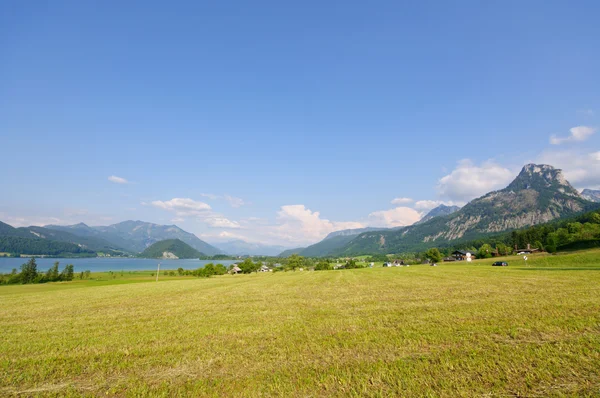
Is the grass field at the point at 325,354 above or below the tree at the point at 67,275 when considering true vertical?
above

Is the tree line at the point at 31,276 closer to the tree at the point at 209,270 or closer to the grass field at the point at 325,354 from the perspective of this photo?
the tree at the point at 209,270

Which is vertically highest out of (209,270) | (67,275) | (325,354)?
(325,354)

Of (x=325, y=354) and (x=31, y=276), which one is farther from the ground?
(x=325, y=354)

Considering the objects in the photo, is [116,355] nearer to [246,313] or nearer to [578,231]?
[246,313]

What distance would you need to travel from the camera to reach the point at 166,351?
10.9 meters

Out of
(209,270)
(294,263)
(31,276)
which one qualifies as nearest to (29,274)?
(31,276)

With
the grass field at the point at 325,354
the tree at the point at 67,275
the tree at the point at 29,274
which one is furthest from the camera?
the tree at the point at 67,275

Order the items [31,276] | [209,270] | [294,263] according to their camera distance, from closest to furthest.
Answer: [31,276]
[209,270]
[294,263]

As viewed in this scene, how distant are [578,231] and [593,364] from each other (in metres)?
144

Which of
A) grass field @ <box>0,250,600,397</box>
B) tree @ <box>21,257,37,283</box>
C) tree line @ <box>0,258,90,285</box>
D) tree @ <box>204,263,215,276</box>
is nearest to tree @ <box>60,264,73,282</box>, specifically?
tree line @ <box>0,258,90,285</box>

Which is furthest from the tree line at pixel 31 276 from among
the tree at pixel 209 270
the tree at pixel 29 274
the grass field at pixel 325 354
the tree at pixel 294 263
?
the grass field at pixel 325 354

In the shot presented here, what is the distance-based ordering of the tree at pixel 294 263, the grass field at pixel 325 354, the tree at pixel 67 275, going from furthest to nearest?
the tree at pixel 294 263 → the tree at pixel 67 275 → the grass field at pixel 325 354

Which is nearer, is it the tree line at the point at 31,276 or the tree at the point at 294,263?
the tree line at the point at 31,276

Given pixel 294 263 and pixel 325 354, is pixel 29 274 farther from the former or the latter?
pixel 325 354
